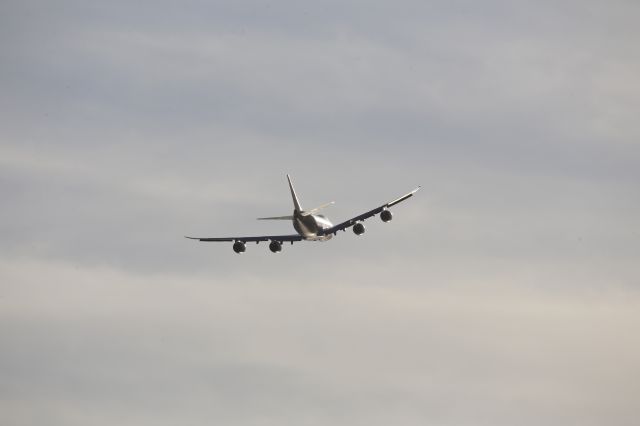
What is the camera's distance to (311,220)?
584ft

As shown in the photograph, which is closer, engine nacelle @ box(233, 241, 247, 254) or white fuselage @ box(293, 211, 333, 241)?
white fuselage @ box(293, 211, 333, 241)

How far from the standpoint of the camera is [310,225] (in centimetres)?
17825

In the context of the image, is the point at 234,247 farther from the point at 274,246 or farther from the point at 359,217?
the point at 359,217

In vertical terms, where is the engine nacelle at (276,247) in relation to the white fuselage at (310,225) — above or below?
below

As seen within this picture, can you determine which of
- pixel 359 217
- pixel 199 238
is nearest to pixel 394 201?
pixel 359 217

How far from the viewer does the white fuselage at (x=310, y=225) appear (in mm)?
177000

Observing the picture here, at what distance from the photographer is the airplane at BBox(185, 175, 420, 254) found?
17675 cm

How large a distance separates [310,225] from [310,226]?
7.3 inches

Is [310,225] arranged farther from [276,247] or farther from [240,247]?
[240,247]

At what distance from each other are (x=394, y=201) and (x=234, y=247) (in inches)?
979

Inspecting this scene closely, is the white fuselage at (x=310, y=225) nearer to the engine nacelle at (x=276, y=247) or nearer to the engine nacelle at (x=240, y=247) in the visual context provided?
the engine nacelle at (x=276, y=247)

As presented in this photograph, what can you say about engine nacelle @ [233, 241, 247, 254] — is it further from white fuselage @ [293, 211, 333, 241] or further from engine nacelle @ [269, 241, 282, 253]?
white fuselage @ [293, 211, 333, 241]

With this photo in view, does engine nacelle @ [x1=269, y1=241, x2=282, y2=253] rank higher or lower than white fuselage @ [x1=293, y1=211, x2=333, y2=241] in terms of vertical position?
lower

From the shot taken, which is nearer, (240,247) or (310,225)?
(310,225)
